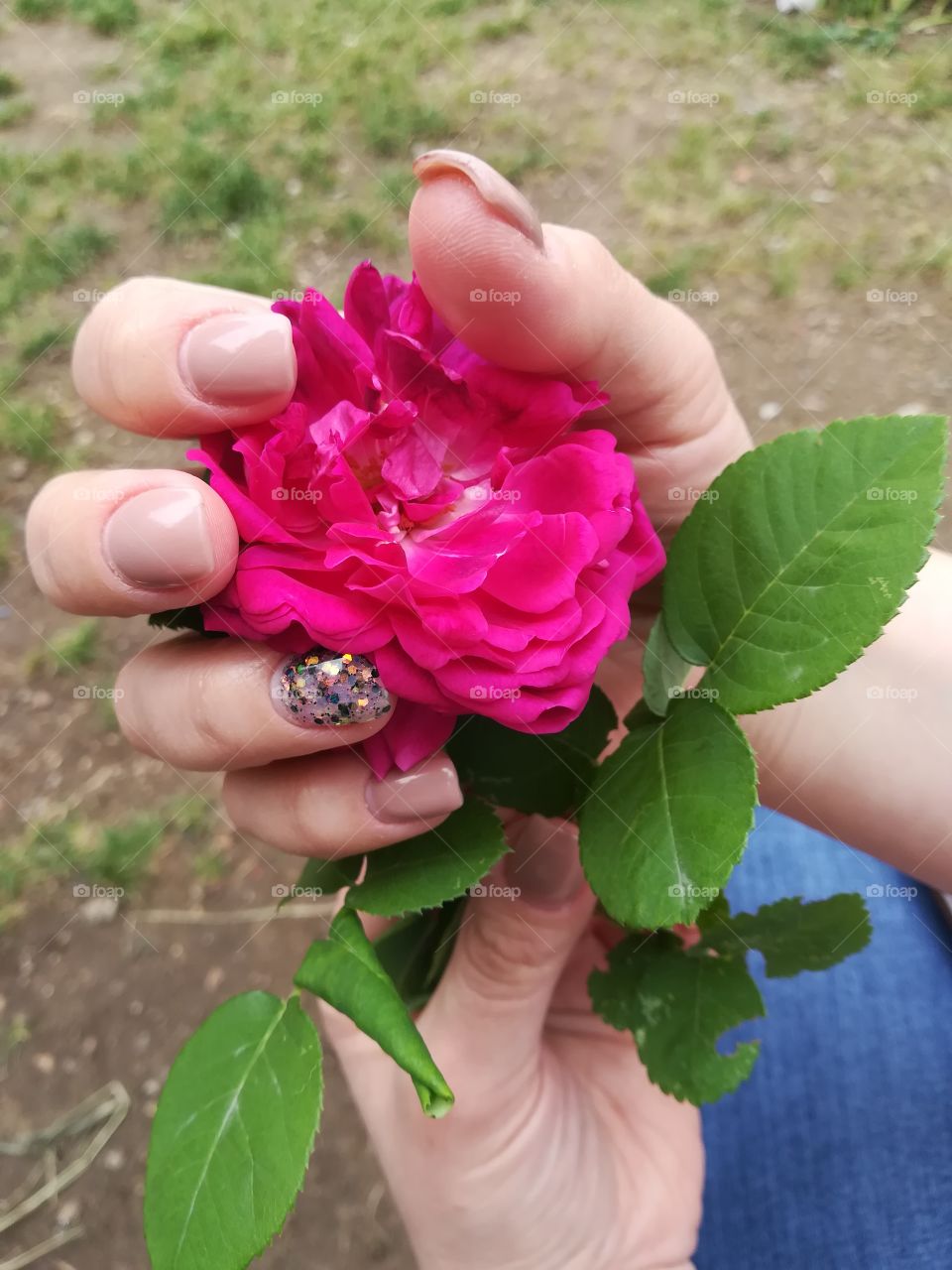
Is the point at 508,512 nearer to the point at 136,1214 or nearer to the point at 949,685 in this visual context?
the point at 949,685

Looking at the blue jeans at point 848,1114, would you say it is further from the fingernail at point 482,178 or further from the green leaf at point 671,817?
the fingernail at point 482,178

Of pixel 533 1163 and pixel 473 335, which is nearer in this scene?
pixel 473 335

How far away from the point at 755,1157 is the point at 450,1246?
0.33 metres

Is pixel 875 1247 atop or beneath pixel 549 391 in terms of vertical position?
beneath

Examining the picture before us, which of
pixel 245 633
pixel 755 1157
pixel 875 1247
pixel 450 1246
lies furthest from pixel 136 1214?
pixel 245 633

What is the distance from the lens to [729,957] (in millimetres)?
722

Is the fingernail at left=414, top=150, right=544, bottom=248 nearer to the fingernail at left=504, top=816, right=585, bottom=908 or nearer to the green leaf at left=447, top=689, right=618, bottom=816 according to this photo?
the green leaf at left=447, top=689, right=618, bottom=816

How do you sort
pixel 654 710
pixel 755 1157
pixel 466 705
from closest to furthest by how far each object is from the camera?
pixel 466 705 → pixel 654 710 → pixel 755 1157

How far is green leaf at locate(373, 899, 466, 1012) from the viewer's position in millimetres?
757

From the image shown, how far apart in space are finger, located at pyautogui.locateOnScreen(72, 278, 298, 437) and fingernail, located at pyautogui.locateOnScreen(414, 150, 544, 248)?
0.38 feet

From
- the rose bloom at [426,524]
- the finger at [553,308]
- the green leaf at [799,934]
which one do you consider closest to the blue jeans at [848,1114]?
the green leaf at [799,934]

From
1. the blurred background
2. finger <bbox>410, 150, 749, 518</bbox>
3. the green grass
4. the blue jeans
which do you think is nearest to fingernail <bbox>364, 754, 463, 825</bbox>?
finger <bbox>410, 150, 749, 518</bbox>

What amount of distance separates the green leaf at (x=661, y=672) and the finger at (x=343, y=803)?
0.13 meters

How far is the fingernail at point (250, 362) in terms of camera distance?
1.71 feet
